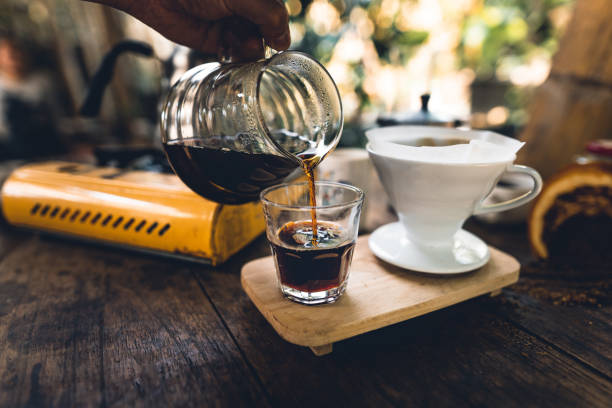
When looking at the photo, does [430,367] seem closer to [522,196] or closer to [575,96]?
[522,196]

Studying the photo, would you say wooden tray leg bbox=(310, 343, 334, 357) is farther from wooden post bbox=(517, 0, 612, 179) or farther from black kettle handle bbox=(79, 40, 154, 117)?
wooden post bbox=(517, 0, 612, 179)

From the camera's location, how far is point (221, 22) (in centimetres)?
73

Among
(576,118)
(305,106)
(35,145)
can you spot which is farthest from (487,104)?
(35,145)

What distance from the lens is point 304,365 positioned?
509mm

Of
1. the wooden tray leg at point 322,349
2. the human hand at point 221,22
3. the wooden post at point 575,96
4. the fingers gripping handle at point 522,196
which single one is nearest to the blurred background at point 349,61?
the wooden post at point 575,96

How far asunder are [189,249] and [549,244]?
2.80ft

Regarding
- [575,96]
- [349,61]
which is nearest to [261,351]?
[575,96]

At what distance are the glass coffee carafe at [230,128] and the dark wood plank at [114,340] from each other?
249 millimetres

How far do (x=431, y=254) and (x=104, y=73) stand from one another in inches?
44.8

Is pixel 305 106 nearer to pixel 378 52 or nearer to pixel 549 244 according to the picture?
pixel 549 244

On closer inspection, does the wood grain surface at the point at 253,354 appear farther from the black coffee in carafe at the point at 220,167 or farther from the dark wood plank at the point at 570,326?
the black coffee in carafe at the point at 220,167

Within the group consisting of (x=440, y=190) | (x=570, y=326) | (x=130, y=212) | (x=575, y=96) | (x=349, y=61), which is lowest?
(x=570, y=326)

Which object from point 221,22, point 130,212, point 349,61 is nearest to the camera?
point 221,22

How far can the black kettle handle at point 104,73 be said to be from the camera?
1103 millimetres
